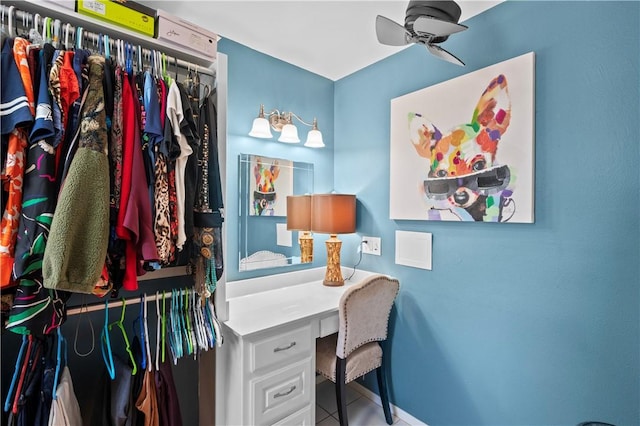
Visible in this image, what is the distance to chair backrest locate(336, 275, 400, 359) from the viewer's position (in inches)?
65.4

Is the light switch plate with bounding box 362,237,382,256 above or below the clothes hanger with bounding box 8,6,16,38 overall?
below

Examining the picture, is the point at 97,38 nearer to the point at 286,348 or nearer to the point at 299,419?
the point at 286,348

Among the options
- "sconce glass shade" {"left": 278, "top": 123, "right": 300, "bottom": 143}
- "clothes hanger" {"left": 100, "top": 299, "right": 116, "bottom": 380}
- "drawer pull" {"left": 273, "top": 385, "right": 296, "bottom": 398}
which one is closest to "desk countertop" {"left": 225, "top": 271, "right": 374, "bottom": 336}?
"drawer pull" {"left": 273, "top": 385, "right": 296, "bottom": 398}

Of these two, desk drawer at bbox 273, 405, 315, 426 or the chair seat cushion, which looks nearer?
desk drawer at bbox 273, 405, 315, 426

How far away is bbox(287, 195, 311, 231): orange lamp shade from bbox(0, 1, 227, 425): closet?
82 centimetres

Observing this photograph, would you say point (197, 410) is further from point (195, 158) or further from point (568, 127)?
point (568, 127)

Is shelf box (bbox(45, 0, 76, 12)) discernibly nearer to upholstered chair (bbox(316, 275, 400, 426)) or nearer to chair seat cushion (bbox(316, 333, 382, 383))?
A: upholstered chair (bbox(316, 275, 400, 426))

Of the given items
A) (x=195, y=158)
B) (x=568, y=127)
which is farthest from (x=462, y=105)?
(x=195, y=158)

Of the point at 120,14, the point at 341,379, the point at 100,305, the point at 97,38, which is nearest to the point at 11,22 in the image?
the point at 97,38

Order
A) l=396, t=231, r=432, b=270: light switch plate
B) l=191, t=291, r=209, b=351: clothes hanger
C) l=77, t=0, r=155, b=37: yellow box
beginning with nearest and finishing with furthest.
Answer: l=77, t=0, r=155, b=37: yellow box < l=191, t=291, r=209, b=351: clothes hanger < l=396, t=231, r=432, b=270: light switch plate

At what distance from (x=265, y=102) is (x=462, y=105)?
1307 mm

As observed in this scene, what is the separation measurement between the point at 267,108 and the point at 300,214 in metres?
0.81

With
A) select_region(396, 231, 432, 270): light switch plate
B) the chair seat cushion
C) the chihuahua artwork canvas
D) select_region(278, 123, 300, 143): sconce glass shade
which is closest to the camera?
the chihuahua artwork canvas

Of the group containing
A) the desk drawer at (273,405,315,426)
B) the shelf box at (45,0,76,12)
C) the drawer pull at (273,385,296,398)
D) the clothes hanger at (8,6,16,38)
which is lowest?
the desk drawer at (273,405,315,426)
